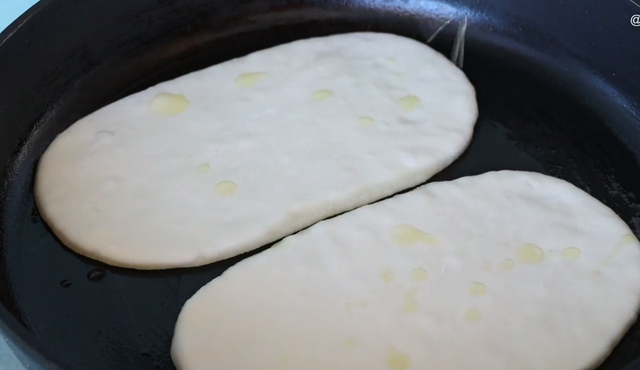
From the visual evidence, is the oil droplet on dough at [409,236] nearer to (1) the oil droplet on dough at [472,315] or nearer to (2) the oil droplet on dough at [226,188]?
(1) the oil droplet on dough at [472,315]

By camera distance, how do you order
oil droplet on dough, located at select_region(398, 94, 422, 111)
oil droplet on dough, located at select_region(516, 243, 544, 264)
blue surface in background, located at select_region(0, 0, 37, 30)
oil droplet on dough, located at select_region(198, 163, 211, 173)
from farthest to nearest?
blue surface in background, located at select_region(0, 0, 37, 30), oil droplet on dough, located at select_region(398, 94, 422, 111), oil droplet on dough, located at select_region(198, 163, 211, 173), oil droplet on dough, located at select_region(516, 243, 544, 264)

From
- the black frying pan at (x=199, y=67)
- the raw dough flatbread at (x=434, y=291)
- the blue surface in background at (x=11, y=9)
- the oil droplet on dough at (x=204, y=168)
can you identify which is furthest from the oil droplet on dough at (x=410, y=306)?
the blue surface in background at (x=11, y=9)

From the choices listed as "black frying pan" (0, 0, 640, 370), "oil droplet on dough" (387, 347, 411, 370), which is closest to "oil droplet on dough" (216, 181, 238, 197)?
"black frying pan" (0, 0, 640, 370)

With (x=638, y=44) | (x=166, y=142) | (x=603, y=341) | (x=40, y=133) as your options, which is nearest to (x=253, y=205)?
(x=166, y=142)

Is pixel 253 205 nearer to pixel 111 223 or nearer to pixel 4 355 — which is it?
pixel 111 223

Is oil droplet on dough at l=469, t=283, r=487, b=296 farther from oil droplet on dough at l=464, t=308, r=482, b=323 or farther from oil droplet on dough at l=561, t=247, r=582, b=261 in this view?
oil droplet on dough at l=561, t=247, r=582, b=261

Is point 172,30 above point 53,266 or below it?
above

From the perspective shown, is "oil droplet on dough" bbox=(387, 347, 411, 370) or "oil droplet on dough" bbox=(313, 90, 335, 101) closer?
"oil droplet on dough" bbox=(387, 347, 411, 370)
